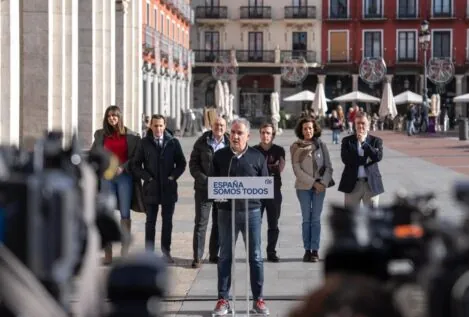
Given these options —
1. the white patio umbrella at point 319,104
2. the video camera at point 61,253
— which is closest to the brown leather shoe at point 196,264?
the video camera at point 61,253

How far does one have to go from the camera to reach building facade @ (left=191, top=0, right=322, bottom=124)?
72.4 meters

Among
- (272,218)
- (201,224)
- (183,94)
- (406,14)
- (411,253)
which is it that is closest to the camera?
(411,253)

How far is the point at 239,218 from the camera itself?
898 cm

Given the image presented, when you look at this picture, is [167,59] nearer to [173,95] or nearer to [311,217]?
[173,95]

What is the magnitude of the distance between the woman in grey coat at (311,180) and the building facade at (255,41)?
60542mm

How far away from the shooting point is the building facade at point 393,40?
71062mm

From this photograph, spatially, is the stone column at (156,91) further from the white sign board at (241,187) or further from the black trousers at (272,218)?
the white sign board at (241,187)

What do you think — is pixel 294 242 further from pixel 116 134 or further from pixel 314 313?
pixel 314 313

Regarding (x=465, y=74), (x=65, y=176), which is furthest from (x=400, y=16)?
(x=65, y=176)

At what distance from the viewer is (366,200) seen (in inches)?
437

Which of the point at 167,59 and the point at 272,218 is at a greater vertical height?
the point at 167,59

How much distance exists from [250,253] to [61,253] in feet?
22.3

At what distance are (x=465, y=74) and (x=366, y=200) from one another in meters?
61.5

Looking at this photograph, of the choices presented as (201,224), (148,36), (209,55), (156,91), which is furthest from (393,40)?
(201,224)
